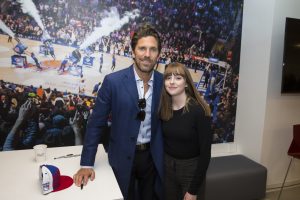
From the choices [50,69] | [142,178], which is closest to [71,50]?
[50,69]

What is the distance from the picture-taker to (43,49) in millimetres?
2348

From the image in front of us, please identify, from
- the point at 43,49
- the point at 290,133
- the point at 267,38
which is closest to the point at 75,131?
the point at 43,49

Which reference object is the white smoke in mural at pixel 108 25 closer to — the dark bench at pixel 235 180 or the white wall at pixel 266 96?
the white wall at pixel 266 96

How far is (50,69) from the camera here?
2398 mm

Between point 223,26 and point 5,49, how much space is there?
2.30 metres

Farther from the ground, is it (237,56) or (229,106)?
(237,56)

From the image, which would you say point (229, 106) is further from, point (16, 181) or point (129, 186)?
point (16, 181)

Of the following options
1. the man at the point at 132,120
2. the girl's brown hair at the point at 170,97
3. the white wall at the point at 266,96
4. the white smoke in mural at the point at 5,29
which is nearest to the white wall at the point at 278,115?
the white wall at the point at 266,96

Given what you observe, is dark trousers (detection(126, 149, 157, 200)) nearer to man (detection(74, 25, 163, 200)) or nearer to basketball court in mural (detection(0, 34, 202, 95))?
man (detection(74, 25, 163, 200))

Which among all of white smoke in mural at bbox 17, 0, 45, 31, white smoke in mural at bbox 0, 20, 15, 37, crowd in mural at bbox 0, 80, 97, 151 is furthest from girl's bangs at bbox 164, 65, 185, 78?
white smoke in mural at bbox 0, 20, 15, 37

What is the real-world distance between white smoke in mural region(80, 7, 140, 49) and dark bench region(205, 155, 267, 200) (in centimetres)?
179

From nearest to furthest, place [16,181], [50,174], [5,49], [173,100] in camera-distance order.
Result: [50,174]
[16,181]
[173,100]
[5,49]

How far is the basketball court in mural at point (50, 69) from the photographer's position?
226 centimetres

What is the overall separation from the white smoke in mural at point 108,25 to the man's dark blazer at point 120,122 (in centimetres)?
99
